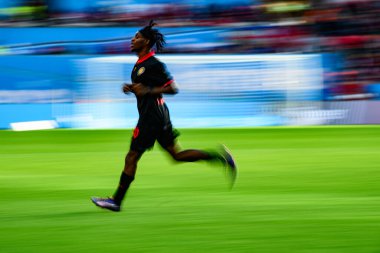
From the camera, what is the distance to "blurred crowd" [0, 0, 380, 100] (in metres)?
23.2


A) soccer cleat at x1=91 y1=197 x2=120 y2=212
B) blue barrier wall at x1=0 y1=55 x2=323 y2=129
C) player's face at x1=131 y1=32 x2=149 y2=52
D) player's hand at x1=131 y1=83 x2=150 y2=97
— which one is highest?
blue barrier wall at x1=0 y1=55 x2=323 y2=129

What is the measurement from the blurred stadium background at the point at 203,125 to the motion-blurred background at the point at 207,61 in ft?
0.12

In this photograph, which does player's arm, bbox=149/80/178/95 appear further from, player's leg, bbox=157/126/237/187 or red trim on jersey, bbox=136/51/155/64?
player's leg, bbox=157/126/237/187

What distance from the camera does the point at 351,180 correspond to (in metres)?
11.0

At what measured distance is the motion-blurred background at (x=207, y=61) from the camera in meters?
21.0

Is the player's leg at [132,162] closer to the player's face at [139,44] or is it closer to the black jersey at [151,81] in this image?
the black jersey at [151,81]

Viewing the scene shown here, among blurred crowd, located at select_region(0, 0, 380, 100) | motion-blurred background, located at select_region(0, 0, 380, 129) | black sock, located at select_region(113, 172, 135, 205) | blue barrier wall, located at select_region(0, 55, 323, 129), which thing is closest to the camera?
black sock, located at select_region(113, 172, 135, 205)

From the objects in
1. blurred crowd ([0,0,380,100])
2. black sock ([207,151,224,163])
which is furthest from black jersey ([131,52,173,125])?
blurred crowd ([0,0,380,100])

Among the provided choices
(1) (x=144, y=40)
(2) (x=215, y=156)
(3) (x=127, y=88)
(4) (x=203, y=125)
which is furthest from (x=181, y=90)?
(3) (x=127, y=88)

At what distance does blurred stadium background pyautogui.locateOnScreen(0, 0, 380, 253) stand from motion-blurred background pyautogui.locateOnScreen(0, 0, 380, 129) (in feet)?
0.12

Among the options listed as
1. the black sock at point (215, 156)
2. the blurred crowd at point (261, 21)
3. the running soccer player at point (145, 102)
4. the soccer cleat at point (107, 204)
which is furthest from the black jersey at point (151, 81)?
the blurred crowd at point (261, 21)

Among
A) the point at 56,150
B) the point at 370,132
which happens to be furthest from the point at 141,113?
the point at 370,132

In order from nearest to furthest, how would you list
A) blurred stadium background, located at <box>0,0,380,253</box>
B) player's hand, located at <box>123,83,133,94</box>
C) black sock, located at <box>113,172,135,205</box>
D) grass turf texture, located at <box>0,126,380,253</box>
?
1. grass turf texture, located at <box>0,126,380,253</box>
2. blurred stadium background, located at <box>0,0,380,253</box>
3. player's hand, located at <box>123,83,133,94</box>
4. black sock, located at <box>113,172,135,205</box>

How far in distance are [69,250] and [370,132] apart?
13087 millimetres
